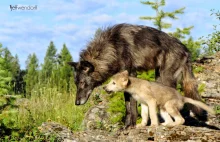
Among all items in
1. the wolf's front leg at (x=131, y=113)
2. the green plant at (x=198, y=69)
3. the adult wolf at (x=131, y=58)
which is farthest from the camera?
the green plant at (x=198, y=69)

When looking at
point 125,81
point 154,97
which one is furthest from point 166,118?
point 125,81

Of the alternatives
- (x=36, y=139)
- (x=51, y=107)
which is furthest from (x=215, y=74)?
(x=36, y=139)

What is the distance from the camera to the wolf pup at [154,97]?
318 inches

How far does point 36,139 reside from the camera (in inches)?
291

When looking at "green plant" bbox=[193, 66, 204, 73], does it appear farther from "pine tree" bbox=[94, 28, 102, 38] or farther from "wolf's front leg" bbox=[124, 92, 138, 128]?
"wolf's front leg" bbox=[124, 92, 138, 128]

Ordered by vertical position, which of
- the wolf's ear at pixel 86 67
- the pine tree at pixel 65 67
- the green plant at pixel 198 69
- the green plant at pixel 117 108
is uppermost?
the pine tree at pixel 65 67

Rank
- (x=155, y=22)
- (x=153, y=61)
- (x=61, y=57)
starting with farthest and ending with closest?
(x=61, y=57) → (x=155, y=22) → (x=153, y=61)

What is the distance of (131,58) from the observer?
33.1 feet

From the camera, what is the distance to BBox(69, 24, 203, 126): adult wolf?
398 inches

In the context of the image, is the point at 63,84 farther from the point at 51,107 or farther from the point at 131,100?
the point at 131,100

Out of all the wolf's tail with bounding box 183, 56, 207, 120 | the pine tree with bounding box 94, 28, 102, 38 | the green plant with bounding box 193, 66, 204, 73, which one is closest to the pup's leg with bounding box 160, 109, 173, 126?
the wolf's tail with bounding box 183, 56, 207, 120

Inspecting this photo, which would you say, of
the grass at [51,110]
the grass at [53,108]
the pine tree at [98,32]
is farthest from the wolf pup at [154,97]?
the grass at [53,108]

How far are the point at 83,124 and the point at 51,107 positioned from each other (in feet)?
7.02

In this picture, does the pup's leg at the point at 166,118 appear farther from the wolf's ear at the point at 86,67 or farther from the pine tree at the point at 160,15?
the pine tree at the point at 160,15
